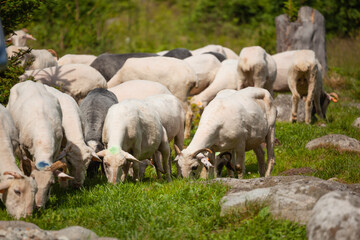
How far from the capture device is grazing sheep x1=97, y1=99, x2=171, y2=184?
8438 mm

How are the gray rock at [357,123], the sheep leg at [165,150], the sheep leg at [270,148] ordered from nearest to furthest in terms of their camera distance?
the sheep leg at [165,150] < the sheep leg at [270,148] < the gray rock at [357,123]

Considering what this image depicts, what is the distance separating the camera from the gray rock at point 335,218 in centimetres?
564

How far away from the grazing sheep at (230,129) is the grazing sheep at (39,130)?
2107 mm

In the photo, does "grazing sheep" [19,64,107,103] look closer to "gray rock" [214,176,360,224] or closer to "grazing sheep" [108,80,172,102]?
"grazing sheep" [108,80,172,102]

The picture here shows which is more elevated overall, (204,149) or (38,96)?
(38,96)

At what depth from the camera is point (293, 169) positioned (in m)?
10.4

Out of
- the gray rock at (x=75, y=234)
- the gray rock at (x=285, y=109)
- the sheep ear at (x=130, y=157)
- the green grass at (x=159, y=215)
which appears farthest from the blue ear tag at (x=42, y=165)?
the gray rock at (x=285, y=109)

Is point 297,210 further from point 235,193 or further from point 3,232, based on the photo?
point 3,232

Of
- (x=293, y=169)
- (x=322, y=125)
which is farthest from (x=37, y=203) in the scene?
(x=322, y=125)

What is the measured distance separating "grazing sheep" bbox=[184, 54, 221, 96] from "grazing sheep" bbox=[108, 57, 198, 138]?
5.28 ft

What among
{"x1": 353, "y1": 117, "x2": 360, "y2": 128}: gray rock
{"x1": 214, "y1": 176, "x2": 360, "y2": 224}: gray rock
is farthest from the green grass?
{"x1": 353, "y1": 117, "x2": 360, "y2": 128}: gray rock

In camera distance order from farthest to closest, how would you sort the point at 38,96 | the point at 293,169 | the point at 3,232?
1. the point at 293,169
2. the point at 38,96
3. the point at 3,232

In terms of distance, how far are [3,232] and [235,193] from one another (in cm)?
293

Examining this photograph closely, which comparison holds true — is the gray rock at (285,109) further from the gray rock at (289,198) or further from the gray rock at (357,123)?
the gray rock at (289,198)
